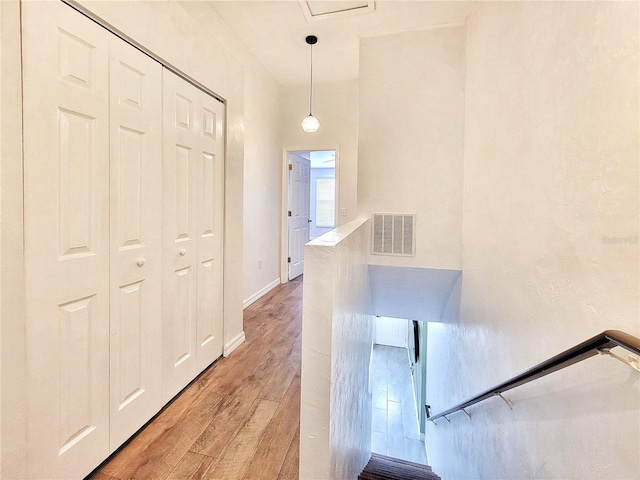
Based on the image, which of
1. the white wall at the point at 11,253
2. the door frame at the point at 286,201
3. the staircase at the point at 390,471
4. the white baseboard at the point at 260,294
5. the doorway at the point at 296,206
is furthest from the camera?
the doorway at the point at 296,206

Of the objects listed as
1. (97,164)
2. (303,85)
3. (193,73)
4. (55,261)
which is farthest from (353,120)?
(55,261)

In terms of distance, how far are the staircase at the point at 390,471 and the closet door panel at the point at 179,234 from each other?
1567 mm

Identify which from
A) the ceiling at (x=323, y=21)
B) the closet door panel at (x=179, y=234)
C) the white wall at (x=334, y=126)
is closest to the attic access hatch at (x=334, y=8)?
the ceiling at (x=323, y=21)

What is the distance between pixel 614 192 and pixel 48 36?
2.01 metres

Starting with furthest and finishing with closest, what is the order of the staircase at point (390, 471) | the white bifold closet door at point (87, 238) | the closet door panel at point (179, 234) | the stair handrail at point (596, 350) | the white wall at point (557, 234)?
the staircase at point (390, 471) < the closet door panel at point (179, 234) < the white bifold closet door at point (87, 238) < the white wall at point (557, 234) < the stair handrail at point (596, 350)

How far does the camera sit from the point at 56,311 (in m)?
1.21

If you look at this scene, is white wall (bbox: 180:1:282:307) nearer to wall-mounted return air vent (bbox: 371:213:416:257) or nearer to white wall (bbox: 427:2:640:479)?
wall-mounted return air vent (bbox: 371:213:416:257)

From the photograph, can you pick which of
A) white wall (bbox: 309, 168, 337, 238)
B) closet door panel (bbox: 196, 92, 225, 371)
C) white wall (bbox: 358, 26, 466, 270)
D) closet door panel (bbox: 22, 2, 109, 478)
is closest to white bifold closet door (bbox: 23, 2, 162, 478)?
closet door panel (bbox: 22, 2, 109, 478)

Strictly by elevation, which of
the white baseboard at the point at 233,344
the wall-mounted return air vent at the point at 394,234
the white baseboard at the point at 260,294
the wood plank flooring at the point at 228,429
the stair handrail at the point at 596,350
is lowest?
the wood plank flooring at the point at 228,429

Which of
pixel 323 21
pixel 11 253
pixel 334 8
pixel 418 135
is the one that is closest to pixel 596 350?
pixel 11 253

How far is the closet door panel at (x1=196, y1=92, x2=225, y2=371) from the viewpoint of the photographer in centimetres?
210

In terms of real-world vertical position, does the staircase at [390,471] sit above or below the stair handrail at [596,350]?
below

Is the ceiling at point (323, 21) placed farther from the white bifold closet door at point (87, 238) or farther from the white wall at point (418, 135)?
the white bifold closet door at point (87, 238)

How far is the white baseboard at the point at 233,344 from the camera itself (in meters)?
2.41
